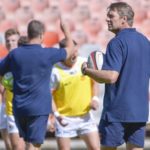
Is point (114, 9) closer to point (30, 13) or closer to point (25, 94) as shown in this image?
point (25, 94)

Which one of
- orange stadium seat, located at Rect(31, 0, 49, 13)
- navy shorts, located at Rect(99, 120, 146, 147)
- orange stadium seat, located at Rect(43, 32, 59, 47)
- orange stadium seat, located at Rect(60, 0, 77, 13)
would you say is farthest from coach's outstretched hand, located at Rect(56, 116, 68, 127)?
orange stadium seat, located at Rect(31, 0, 49, 13)

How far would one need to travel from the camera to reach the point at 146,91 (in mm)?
3201

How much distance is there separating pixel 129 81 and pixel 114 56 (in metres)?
0.20

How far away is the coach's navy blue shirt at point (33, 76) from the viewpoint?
3.72 meters

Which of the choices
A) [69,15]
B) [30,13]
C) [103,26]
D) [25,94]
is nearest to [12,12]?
[30,13]

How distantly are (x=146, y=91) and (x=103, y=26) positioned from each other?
357 cm

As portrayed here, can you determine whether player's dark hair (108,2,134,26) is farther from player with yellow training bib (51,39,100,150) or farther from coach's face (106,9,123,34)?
player with yellow training bib (51,39,100,150)

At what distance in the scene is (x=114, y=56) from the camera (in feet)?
9.90

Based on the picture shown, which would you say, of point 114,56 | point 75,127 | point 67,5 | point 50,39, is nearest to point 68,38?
point 114,56

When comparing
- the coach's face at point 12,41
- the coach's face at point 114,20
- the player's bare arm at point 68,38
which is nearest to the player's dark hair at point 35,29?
the player's bare arm at point 68,38

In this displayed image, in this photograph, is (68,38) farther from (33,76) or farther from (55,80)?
(55,80)

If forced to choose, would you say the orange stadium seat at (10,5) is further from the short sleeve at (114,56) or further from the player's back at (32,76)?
the short sleeve at (114,56)

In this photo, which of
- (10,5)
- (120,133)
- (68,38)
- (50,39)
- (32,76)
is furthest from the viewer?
(10,5)

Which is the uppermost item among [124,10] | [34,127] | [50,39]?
[124,10]
